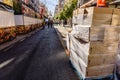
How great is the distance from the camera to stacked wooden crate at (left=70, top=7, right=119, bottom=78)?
172 inches

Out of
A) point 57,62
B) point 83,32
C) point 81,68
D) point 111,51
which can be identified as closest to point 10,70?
point 57,62

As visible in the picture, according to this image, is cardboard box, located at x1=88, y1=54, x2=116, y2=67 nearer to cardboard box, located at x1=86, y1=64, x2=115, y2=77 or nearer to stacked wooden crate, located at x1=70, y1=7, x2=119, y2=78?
stacked wooden crate, located at x1=70, y1=7, x2=119, y2=78

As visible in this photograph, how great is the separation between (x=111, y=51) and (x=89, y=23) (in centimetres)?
107

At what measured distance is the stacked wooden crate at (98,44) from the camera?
4359 mm

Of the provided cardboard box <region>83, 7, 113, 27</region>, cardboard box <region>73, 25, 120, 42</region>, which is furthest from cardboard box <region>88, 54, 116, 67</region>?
cardboard box <region>83, 7, 113, 27</region>

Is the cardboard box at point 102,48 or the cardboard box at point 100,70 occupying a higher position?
the cardboard box at point 102,48

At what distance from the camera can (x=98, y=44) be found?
448 centimetres

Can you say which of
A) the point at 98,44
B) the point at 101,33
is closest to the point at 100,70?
the point at 98,44

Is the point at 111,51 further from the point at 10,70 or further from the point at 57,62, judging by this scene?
the point at 10,70

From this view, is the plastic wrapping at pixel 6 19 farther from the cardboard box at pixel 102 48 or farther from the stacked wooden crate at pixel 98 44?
the cardboard box at pixel 102 48

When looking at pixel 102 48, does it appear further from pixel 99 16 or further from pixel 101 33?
pixel 99 16

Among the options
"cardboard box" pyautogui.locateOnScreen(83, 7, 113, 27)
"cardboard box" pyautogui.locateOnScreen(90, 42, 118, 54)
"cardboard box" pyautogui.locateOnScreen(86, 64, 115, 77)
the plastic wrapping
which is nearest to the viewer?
"cardboard box" pyautogui.locateOnScreen(83, 7, 113, 27)

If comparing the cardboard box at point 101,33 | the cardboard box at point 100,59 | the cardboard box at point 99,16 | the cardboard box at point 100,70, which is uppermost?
the cardboard box at point 99,16

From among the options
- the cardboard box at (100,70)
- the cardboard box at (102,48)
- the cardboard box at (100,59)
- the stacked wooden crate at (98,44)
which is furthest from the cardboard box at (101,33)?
the cardboard box at (100,70)
